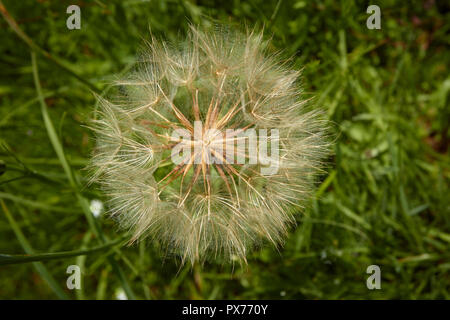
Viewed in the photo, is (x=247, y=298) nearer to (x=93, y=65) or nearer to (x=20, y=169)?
(x=20, y=169)

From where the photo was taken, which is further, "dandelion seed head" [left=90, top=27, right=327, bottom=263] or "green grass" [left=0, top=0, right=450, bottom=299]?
"green grass" [left=0, top=0, right=450, bottom=299]

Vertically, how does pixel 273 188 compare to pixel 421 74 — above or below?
below

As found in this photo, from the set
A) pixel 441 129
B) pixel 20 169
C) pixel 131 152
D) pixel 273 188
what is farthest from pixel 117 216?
pixel 441 129

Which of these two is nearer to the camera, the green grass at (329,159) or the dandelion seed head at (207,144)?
the dandelion seed head at (207,144)

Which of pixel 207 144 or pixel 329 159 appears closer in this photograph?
pixel 207 144

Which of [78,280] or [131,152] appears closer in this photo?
[131,152]
